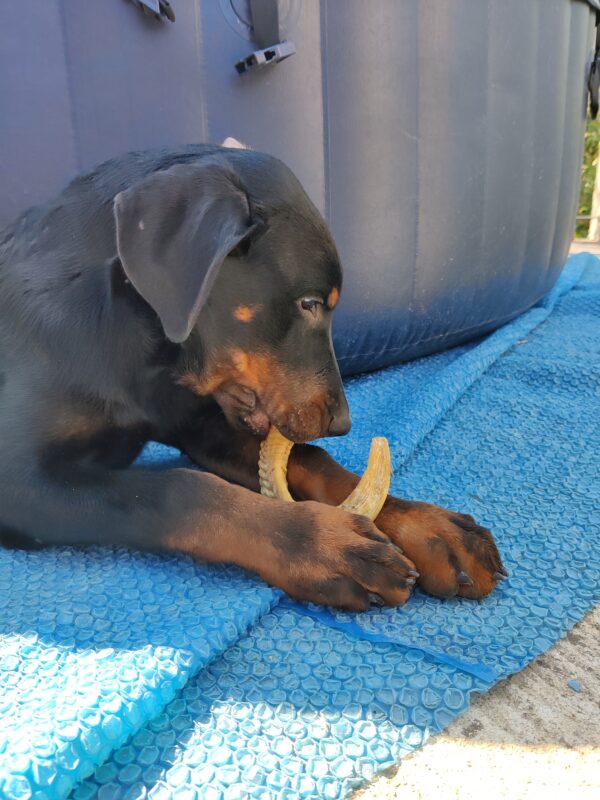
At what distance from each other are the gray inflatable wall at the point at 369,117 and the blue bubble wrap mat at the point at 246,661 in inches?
57.1

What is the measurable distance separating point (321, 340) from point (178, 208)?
1.84 feet

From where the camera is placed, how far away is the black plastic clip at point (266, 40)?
2774 mm

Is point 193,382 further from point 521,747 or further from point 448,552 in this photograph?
point 521,747

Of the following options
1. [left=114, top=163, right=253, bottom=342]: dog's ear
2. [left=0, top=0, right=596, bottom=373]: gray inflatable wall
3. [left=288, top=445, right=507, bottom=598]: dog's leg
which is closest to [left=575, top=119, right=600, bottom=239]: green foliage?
[left=0, top=0, right=596, bottom=373]: gray inflatable wall

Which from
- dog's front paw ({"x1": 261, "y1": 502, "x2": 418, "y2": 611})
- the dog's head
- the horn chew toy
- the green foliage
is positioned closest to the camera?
dog's front paw ({"x1": 261, "y1": 502, "x2": 418, "y2": 611})

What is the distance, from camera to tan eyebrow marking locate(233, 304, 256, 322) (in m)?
1.90

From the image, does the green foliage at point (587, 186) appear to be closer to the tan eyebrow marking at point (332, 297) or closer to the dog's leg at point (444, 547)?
the tan eyebrow marking at point (332, 297)

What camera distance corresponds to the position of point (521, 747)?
1284mm

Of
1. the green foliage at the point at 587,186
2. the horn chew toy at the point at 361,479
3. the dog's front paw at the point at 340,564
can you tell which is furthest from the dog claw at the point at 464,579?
the green foliage at the point at 587,186

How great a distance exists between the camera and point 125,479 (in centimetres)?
176

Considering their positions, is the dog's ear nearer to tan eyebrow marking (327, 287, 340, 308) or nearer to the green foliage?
tan eyebrow marking (327, 287, 340, 308)

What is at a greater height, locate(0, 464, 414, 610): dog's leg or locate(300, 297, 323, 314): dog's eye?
locate(300, 297, 323, 314): dog's eye

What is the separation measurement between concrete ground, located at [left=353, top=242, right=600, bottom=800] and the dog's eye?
1.03 m

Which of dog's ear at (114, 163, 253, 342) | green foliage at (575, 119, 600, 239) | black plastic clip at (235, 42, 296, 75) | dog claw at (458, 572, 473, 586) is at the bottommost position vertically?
green foliage at (575, 119, 600, 239)
